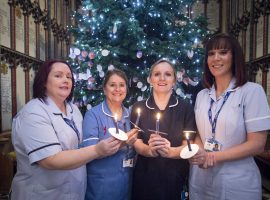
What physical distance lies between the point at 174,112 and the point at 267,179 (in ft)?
11.4

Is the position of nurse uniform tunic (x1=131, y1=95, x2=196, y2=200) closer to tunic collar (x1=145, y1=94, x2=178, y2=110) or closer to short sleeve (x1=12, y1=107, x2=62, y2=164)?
tunic collar (x1=145, y1=94, x2=178, y2=110)

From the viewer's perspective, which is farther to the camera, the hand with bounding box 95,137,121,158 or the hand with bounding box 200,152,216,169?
the hand with bounding box 200,152,216,169

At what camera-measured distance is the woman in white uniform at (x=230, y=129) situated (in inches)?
61.2

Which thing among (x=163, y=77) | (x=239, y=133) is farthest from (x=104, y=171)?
(x=239, y=133)

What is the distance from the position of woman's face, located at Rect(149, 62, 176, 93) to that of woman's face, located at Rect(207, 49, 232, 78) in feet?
1.26

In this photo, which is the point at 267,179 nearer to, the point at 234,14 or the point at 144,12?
the point at 144,12

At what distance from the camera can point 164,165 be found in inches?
76.4

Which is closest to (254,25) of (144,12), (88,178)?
(144,12)

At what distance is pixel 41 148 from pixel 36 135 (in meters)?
0.07

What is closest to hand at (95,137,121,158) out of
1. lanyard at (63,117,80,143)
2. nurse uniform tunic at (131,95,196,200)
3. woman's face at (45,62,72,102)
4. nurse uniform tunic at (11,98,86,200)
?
nurse uniform tunic at (11,98,86,200)

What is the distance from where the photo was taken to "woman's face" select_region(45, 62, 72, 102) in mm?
1649

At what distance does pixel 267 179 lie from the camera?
4.58 m

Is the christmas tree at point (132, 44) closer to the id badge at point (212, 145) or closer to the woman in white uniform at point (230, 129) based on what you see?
the woman in white uniform at point (230, 129)

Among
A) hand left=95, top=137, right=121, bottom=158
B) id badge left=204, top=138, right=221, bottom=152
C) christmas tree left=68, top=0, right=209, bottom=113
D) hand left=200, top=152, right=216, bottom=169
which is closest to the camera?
hand left=95, top=137, right=121, bottom=158
